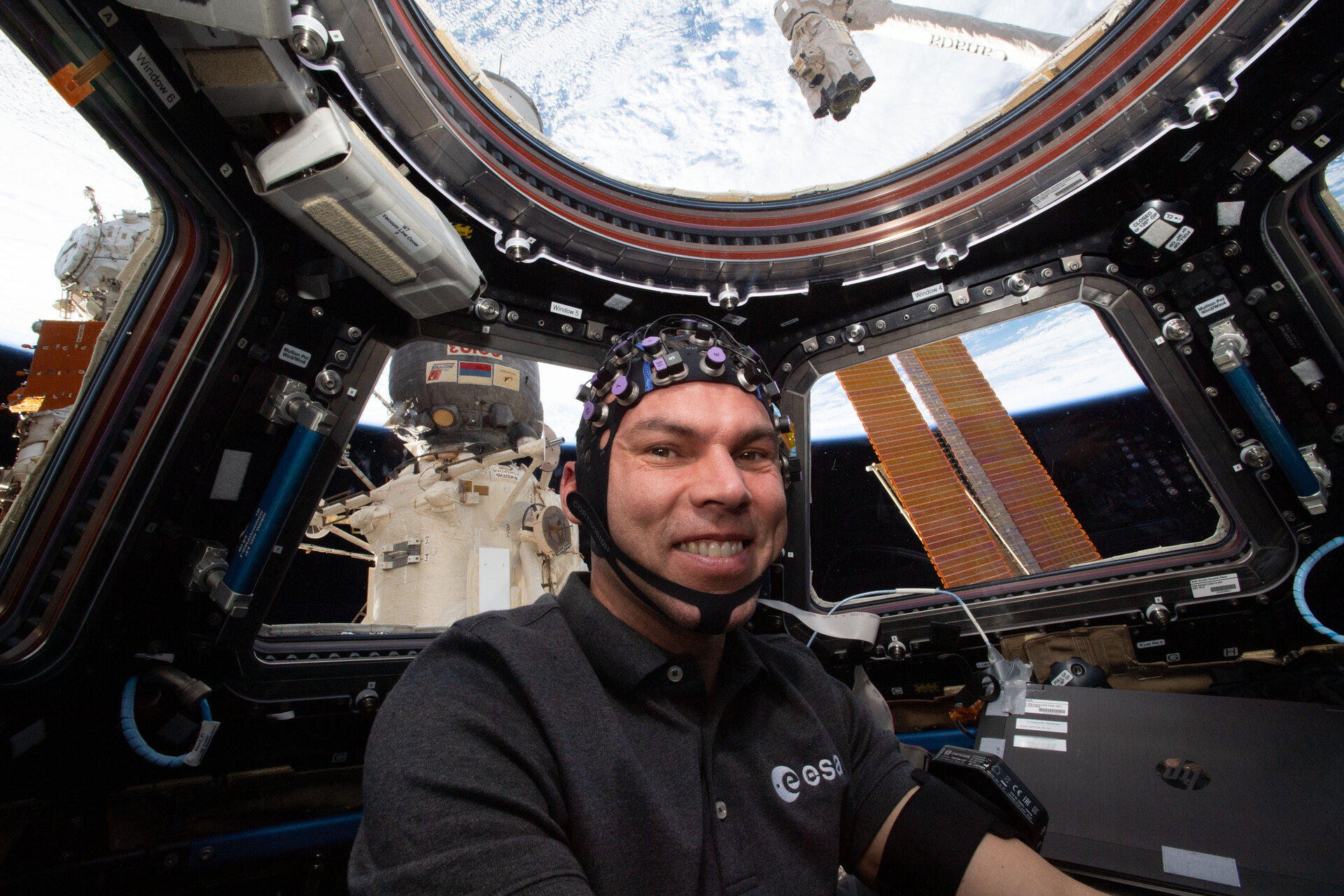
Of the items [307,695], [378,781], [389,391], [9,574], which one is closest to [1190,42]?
[378,781]

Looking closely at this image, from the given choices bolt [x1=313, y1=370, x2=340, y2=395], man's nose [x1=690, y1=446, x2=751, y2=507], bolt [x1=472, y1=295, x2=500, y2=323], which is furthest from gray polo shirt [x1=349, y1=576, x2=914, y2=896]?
bolt [x1=472, y1=295, x2=500, y2=323]

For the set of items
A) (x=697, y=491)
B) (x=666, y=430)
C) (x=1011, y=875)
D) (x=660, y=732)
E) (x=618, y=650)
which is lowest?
(x=1011, y=875)

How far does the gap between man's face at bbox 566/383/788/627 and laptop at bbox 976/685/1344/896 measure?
133 cm

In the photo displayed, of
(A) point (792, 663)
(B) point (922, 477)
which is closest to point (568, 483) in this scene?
(A) point (792, 663)

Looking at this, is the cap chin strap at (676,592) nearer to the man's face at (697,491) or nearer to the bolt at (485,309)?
A: the man's face at (697,491)

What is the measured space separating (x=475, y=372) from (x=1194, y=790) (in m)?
3.94

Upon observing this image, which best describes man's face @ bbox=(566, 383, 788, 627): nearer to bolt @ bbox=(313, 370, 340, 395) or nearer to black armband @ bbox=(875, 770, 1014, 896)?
black armband @ bbox=(875, 770, 1014, 896)

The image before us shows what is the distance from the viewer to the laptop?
140cm

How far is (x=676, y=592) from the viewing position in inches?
45.8

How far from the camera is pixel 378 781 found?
0.85 meters

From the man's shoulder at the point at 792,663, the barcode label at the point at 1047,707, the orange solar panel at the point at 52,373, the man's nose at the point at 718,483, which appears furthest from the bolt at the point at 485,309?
the barcode label at the point at 1047,707

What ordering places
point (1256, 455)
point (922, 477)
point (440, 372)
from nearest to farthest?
point (1256, 455), point (440, 372), point (922, 477)

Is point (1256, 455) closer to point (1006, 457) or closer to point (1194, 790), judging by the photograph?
point (1006, 457)

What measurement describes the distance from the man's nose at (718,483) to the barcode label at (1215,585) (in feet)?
8.83
